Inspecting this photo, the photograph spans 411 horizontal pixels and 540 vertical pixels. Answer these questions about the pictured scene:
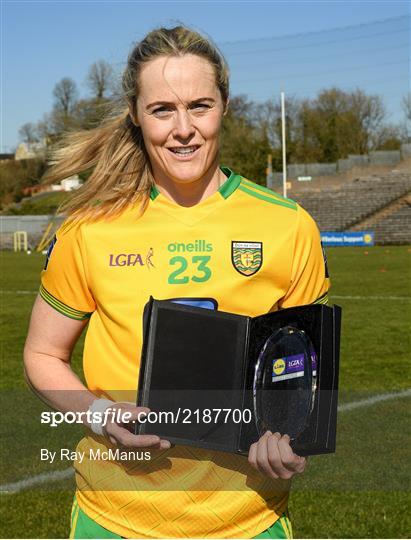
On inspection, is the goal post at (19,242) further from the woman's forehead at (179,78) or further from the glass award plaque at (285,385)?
the glass award plaque at (285,385)

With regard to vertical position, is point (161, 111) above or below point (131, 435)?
above

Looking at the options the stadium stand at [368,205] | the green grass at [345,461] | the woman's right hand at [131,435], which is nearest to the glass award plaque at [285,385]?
the woman's right hand at [131,435]

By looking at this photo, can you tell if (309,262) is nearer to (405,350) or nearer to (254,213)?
(254,213)

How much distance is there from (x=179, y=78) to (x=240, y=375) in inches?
27.3

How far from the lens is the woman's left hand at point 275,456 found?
2.06 meters

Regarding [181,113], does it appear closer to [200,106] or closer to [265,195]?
[200,106]

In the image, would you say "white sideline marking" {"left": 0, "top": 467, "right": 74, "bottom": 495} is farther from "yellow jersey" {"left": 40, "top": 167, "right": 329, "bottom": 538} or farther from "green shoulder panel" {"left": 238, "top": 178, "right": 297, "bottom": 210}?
"green shoulder panel" {"left": 238, "top": 178, "right": 297, "bottom": 210}

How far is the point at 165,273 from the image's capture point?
2.42 m

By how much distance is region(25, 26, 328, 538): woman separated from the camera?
2.35 m

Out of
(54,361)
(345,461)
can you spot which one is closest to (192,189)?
(54,361)

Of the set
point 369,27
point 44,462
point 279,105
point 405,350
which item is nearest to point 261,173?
point 279,105

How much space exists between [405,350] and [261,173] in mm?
44271

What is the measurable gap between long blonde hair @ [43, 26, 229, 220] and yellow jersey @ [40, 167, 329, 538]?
2.0 inches

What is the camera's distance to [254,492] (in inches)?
93.4
